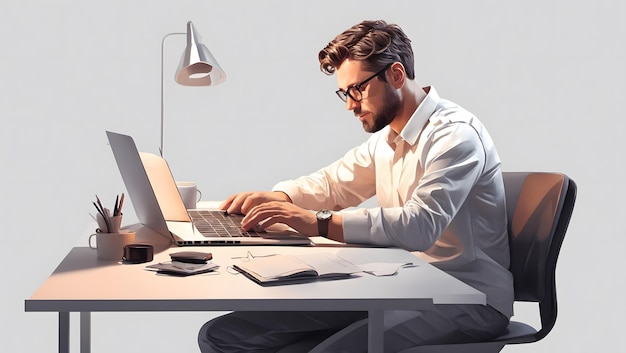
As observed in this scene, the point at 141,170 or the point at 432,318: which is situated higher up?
the point at 141,170

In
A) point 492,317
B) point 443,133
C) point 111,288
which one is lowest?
point 492,317

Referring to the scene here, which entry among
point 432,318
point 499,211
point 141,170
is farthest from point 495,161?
point 141,170

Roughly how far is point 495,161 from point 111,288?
1.47 m

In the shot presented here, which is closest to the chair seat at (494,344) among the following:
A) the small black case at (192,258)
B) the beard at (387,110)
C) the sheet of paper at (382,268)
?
the sheet of paper at (382,268)

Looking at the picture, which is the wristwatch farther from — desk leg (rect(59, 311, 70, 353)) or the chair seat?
desk leg (rect(59, 311, 70, 353))

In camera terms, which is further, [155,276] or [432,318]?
[432,318]

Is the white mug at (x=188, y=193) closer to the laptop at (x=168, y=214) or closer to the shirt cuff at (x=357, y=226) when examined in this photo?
the laptop at (x=168, y=214)

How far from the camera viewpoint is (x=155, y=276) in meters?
2.36

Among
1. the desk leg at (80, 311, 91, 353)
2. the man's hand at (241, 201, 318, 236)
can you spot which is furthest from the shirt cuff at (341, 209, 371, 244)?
the desk leg at (80, 311, 91, 353)

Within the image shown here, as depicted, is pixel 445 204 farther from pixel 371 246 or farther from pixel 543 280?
pixel 543 280

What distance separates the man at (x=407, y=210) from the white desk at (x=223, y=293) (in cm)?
30

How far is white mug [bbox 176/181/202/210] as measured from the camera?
11.9 ft

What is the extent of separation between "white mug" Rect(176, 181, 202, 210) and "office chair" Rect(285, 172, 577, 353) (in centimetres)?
131

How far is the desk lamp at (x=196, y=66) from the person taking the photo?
3779 mm
